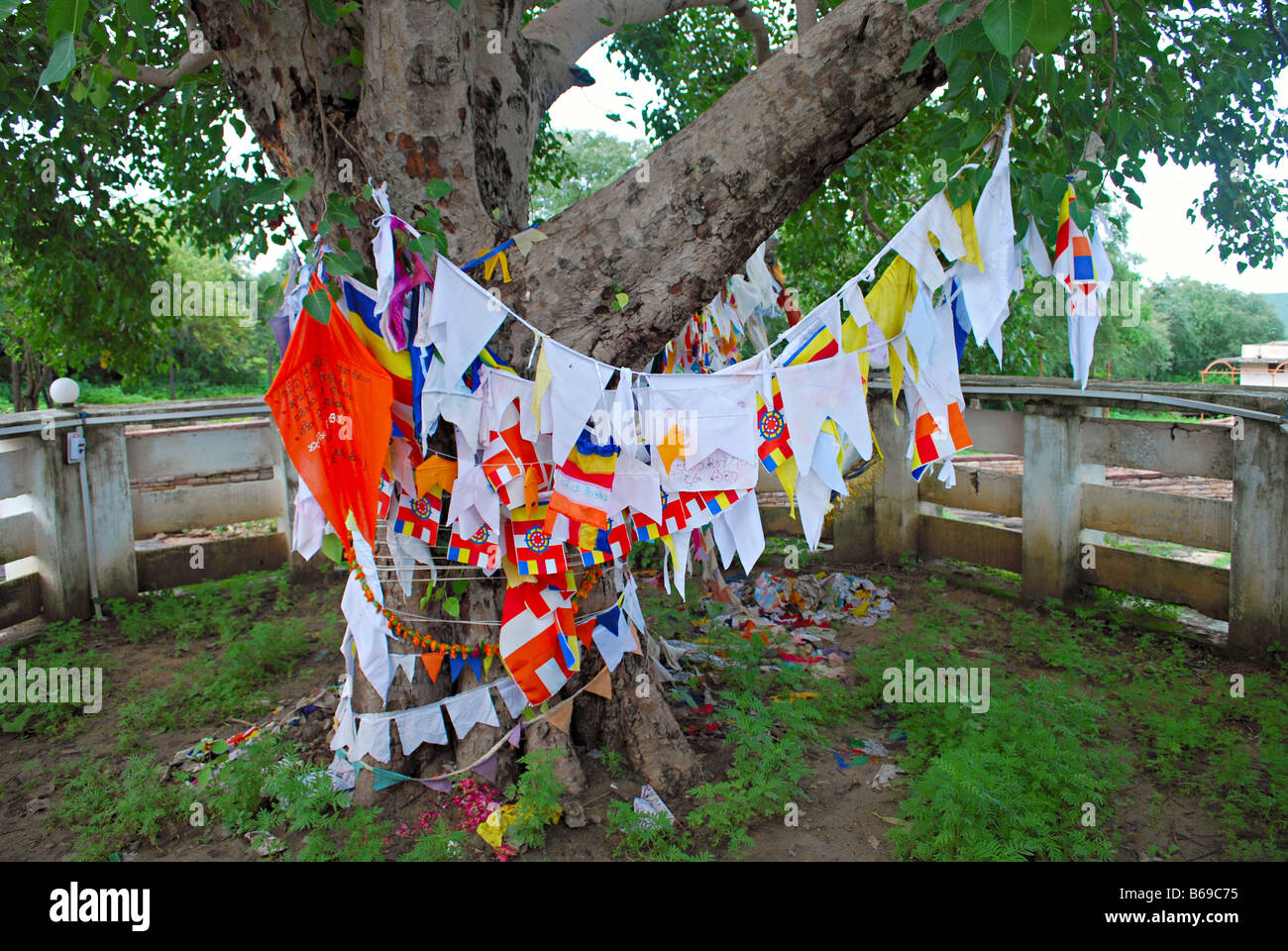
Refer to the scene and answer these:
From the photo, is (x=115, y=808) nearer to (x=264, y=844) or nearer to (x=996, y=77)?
(x=264, y=844)

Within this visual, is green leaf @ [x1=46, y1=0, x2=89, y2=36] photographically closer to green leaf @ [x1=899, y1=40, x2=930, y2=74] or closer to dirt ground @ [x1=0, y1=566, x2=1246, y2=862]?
green leaf @ [x1=899, y1=40, x2=930, y2=74]

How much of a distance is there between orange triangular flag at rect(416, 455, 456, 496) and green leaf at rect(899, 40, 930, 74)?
202cm

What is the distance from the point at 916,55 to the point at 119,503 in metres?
5.39

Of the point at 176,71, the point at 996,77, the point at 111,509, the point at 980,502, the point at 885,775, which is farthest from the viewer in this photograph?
the point at 980,502

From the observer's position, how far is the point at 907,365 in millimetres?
3152

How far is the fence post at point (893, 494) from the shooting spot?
6.38 m

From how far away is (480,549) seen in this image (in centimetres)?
320

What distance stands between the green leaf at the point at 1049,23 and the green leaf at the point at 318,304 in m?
2.04

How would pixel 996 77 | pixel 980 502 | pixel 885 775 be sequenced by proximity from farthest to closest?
pixel 980 502, pixel 885 775, pixel 996 77

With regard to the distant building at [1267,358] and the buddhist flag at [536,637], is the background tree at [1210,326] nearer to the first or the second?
the distant building at [1267,358]

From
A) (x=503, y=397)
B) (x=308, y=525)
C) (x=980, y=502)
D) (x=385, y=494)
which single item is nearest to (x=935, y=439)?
(x=503, y=397)

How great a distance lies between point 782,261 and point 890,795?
15.4ft

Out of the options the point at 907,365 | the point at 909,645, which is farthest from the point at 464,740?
the point at 909,645

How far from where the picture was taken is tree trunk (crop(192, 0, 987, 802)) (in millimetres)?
2834
